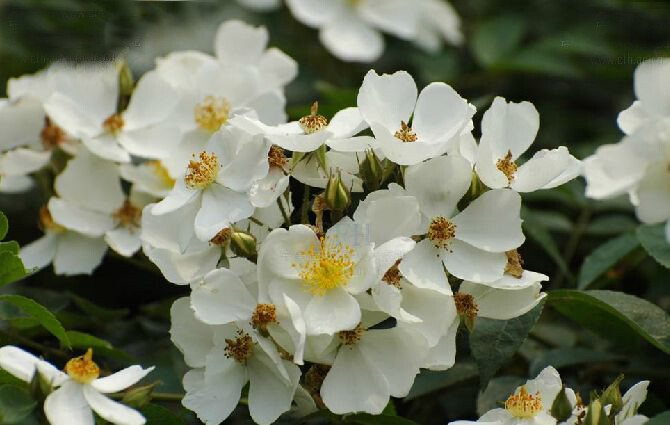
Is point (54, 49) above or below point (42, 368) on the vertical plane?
below

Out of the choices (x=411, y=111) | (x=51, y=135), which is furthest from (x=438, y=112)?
(x=51, y=135)

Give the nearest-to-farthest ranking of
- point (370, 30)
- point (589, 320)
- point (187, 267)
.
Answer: point (187, 267) < point (589, 320) < point (370, 30)

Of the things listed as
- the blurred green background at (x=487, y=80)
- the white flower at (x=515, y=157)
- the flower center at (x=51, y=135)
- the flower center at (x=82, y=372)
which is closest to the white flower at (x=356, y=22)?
the blurred green background at (x=487, y=80)

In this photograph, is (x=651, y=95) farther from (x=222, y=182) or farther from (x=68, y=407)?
(x=68, y=407)

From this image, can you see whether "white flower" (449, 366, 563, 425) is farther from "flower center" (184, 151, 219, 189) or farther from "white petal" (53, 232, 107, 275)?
"white petal" (53, 232, 107, 275)

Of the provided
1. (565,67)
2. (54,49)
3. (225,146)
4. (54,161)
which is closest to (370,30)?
(565,67)

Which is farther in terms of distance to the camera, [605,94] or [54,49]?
[605,94]

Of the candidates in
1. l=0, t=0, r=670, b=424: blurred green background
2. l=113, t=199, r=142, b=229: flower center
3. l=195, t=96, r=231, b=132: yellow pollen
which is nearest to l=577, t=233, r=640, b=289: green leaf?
l=0, t=0, r=670, b=424: blurred green background

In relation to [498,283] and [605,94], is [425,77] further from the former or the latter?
[498,283]
